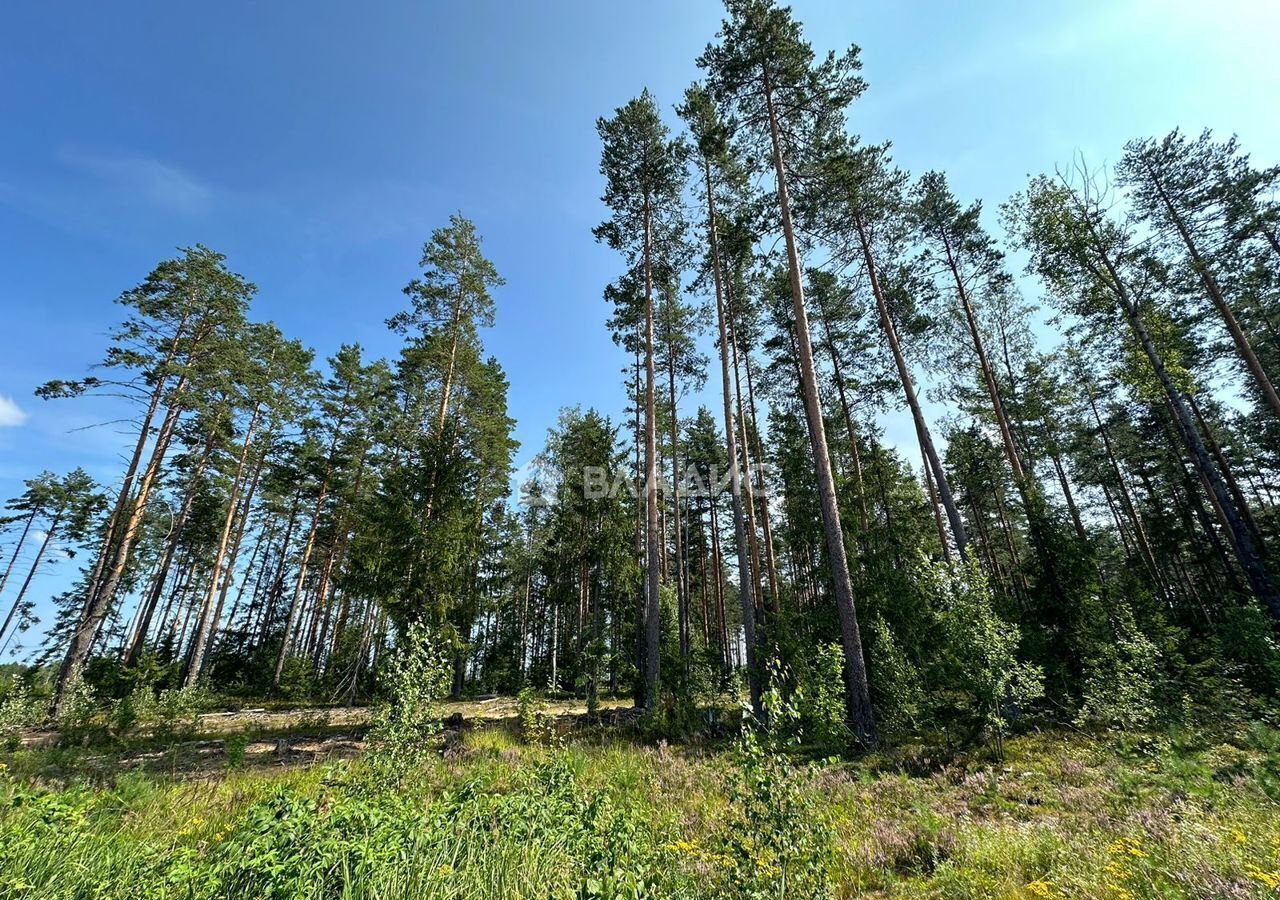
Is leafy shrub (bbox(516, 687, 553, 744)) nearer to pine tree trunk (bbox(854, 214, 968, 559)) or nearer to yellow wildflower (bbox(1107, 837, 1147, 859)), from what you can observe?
yellow wildflower (bbox(1107, 837, 1147, 859))

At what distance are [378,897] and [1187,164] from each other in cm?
2879

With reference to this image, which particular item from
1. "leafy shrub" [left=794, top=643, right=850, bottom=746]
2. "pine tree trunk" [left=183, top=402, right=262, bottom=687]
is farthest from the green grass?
"pine tree trunk" [left=183, top=402, right=262, bottom=687]

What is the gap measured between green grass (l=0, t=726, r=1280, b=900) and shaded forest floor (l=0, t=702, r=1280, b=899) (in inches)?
0.9

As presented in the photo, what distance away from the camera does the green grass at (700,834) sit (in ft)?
10.1

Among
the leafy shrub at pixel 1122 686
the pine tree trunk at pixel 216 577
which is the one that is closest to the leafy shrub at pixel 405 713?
the leafy shrub at pixel 1122 686

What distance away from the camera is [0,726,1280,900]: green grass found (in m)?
3.09

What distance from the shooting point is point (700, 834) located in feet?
17.9

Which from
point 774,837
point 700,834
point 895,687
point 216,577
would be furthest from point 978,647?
point 216,577

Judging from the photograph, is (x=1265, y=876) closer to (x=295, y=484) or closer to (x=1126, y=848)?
(x=1126, y=848)

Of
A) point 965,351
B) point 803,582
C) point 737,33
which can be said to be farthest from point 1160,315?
point 803,582

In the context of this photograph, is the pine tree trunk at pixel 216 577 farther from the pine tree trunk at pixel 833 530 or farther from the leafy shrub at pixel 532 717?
the pine tree trunk at pixel 833 530

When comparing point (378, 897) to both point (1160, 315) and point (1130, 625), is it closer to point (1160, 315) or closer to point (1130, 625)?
point (1130, 625)

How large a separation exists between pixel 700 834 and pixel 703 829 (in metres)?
0.18

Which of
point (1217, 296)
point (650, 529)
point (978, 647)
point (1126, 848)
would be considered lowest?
point (1126, 848)
